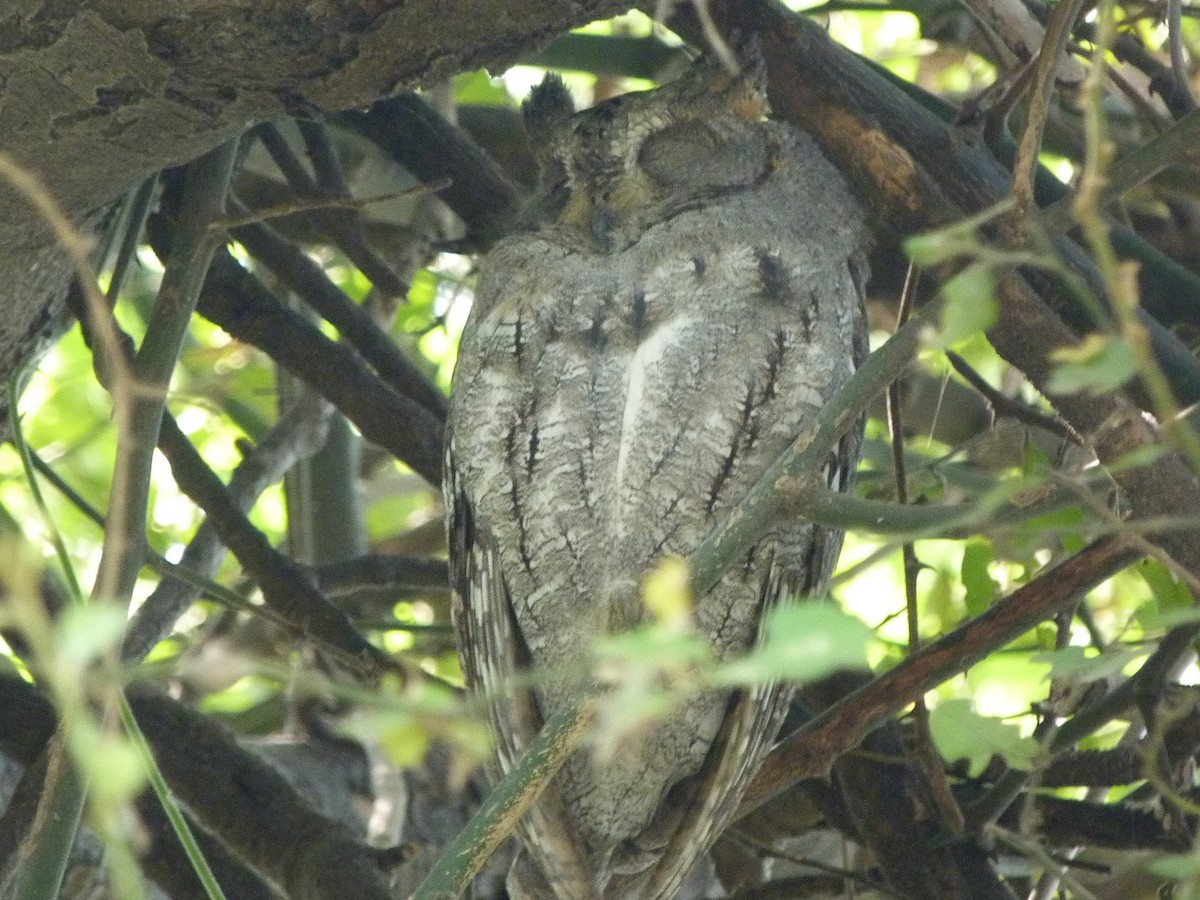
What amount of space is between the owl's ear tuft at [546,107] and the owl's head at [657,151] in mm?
10

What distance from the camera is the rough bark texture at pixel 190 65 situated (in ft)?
4.46

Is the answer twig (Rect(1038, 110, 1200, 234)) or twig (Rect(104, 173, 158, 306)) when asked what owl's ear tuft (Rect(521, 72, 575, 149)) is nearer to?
twig (Rect(104, 173, 158, 306))

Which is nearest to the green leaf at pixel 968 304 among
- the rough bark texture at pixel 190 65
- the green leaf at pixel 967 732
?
the green leaf at pixel 967 732

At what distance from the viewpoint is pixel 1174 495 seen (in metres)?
1.53

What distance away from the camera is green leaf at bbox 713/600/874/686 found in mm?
660

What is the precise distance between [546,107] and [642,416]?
0.51 meters

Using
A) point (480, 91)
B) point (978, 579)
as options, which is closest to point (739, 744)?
point (978, 579)

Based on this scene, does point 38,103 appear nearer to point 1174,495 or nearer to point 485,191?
point 485,191

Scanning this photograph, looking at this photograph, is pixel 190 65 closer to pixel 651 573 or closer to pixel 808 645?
pixel 651 573

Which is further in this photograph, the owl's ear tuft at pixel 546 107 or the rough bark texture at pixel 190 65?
the owl's ear tuft at pixel 546 107

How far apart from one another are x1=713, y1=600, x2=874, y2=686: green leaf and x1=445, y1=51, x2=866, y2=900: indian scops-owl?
1.15 meters

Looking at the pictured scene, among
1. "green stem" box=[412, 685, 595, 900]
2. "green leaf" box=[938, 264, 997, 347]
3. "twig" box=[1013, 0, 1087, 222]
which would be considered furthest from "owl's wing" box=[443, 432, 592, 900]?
"green leaf" box=[938, 264, 997, 347]

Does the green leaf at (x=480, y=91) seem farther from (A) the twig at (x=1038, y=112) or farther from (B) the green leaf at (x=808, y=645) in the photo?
(B) the green leaf at (x=808, y=645)

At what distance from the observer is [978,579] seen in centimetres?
192
